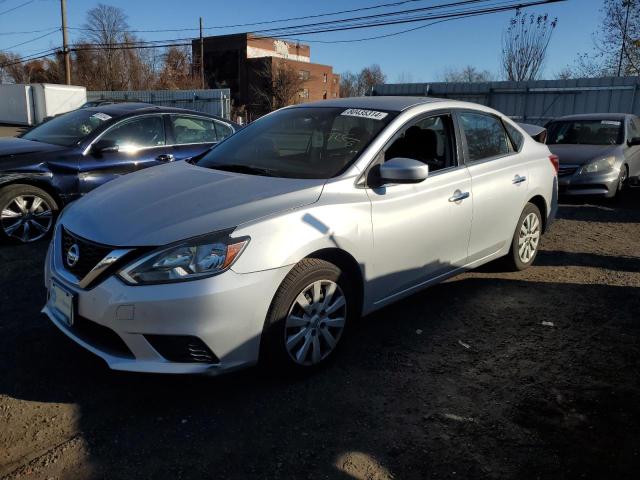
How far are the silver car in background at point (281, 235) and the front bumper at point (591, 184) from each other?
5.26 m

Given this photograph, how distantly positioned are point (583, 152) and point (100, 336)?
9211mm

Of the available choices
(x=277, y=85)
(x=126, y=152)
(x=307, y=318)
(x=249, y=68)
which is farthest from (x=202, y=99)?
(x=249, y=68)

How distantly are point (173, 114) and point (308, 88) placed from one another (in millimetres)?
58338

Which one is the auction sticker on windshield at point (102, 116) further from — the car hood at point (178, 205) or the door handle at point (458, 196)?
the door handle at point (458, 196)

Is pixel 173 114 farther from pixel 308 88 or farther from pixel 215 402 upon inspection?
pixel 308 88

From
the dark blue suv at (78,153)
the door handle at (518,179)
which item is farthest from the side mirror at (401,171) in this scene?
the dark blue suv at (78,153)

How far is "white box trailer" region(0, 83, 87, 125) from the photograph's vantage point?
32.8 m

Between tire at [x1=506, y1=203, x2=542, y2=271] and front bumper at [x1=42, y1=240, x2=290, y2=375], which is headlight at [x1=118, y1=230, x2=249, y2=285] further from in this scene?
tire at [x1=506, y1=203, x2=542, y2=271]

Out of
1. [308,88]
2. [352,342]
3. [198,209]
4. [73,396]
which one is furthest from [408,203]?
[308,88]

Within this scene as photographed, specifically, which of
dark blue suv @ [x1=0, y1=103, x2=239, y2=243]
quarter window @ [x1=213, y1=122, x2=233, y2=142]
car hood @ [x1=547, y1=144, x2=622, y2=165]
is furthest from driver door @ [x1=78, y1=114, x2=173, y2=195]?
car hood @ [x1=547, y1=144, x2=622, y2=165]

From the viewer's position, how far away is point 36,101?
35.2 m

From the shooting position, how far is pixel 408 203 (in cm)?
369

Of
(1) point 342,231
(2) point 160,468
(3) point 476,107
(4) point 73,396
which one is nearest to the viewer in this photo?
(2) point 160,468

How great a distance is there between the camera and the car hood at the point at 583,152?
31.0 feet
